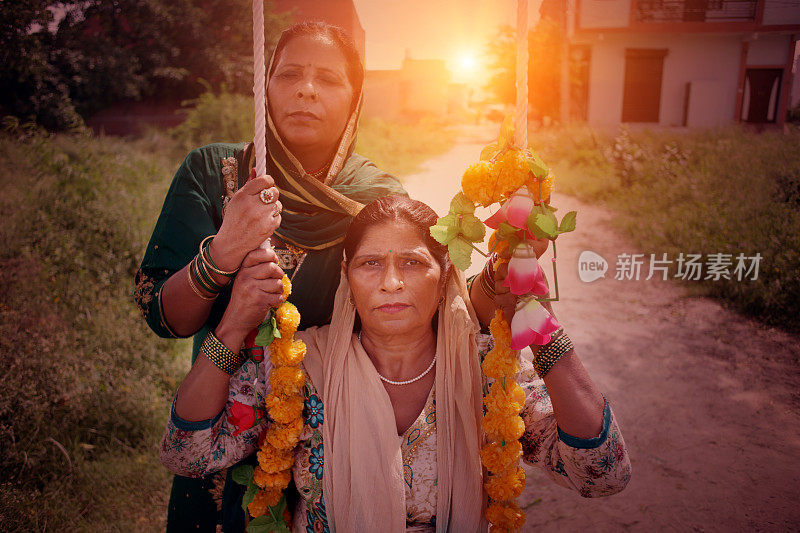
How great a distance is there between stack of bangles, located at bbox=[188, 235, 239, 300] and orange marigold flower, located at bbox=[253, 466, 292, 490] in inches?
25.2

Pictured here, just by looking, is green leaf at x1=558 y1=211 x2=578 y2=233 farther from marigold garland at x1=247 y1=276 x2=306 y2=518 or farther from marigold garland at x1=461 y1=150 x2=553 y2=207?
marigold garland at x1=247 y1=276 x2=306 y2=518

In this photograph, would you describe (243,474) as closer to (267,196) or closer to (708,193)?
(267,196)

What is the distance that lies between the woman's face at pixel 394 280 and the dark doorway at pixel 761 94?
1109 cm

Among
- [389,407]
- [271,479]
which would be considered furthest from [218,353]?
[389,407]

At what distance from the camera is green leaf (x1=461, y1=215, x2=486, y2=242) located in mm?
1506

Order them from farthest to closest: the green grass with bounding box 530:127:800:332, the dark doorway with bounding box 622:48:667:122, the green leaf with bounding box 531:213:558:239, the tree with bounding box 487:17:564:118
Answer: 1. the dark doorway with bounding box 622:48:667:122
2. the tree with bounding box 487:17:564:118
3. the green grass with bounding box 530:127:800:332
4. the green leaf with bounding box 531:213:558:239

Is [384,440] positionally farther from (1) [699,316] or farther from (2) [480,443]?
(1) [699,316]

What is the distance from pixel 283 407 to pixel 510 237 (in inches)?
37.0

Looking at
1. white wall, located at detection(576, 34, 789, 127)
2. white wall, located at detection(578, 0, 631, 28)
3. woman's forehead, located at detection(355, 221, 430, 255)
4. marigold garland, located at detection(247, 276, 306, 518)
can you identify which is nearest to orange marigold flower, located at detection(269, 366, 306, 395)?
marigold garland, located at detection(247, 276, 306, 518)

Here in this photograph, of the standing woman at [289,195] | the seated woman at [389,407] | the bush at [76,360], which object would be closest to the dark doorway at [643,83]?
the bush at [76,360]

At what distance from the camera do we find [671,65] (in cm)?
1401

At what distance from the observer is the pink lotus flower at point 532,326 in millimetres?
1420

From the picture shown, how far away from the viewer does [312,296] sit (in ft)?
7.17

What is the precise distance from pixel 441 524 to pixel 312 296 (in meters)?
1.00
